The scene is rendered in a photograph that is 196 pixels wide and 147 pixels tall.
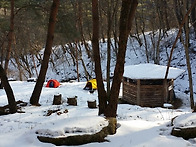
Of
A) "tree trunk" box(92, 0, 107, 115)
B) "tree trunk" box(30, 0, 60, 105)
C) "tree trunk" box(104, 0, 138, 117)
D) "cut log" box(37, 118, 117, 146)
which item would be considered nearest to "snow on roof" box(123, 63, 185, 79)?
"tree trunk" box(30, 0, 60, 105)

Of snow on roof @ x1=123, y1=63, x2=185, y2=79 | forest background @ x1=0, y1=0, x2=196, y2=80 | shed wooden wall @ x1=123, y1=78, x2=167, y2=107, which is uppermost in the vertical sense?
forest background @ x1=0, y1=0, x2=196, y2=80

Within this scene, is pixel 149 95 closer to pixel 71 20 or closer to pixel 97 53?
pixel 71 20

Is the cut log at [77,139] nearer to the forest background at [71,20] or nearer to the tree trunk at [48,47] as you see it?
the tree trunk at [48,47]

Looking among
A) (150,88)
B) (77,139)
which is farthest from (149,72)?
(77,139)

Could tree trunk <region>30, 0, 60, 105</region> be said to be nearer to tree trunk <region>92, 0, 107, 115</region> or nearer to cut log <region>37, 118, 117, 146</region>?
tree trunk <region>92, 0, 107, 115</region>

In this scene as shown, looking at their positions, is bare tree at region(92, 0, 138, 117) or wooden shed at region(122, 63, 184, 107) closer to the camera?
bare tree at region(92, 0, 138, 117)

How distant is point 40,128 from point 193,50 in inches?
817

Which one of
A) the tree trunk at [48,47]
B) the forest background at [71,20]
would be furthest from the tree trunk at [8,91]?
the forest background at [71,20]

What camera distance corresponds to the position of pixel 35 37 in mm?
25938

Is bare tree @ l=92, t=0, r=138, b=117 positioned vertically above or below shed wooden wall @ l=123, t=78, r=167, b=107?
above

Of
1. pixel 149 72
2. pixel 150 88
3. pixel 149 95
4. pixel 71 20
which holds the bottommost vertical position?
pixel 149 95

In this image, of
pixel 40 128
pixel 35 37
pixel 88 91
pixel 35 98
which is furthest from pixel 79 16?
pixel 40 128

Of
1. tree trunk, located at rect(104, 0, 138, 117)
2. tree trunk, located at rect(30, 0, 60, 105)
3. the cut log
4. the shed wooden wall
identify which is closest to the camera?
the cut log

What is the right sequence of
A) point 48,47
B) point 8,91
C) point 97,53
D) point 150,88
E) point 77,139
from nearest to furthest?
point 77,139, point 97,53, point 8,91, point 48,47, point 150,88
